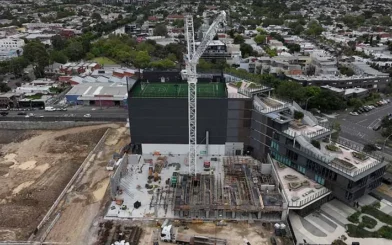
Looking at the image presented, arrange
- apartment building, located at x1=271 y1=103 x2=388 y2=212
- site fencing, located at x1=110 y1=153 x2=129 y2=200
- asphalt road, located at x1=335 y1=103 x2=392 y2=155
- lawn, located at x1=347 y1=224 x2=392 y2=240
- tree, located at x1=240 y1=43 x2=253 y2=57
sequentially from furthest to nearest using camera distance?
tree, located at x1=240 y1=43 x2=253 y2=57, asphalt road, located at x1=335 y1=103 x2=392 y2=155, site fencing, located at x1=110 y1=153 x2=129 y2=200, apartment building, located at x1=271 y1=103 x2=388 y2=212, lawn, located at x1=347 y1=224 x2=392 y2=240

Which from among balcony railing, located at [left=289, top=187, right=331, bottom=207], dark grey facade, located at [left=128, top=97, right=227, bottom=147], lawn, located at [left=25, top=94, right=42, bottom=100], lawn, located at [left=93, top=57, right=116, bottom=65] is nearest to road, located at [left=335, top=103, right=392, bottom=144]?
balcony railing, located at [left=289, top=187, right=331, bottom=207]

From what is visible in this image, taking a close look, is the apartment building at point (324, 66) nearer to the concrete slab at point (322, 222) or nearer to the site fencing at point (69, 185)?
the concrete slab at point (322, 222)

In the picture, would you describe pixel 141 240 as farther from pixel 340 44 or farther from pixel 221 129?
pixel 340 44

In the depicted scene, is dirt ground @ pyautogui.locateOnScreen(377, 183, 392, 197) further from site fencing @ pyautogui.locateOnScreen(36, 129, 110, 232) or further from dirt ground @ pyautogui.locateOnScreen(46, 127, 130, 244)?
site fencing @ pyautogui.locateOnScreen(36, 129, 110, 232)

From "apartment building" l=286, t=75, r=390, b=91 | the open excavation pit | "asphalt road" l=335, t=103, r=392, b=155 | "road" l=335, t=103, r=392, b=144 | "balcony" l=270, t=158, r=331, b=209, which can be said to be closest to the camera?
"balcony" l=270, t=158, r=331, b=209

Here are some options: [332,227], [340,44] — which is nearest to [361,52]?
[340,44]

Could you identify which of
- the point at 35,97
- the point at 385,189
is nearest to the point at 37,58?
the point at 35,97

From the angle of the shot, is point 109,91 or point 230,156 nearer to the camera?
point 230,156
